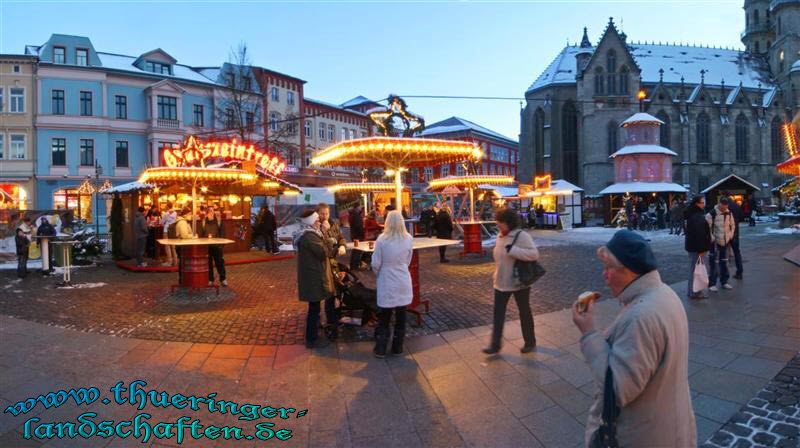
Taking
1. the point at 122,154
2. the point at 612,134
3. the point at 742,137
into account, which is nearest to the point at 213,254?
the point at 122,154

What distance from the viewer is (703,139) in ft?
161

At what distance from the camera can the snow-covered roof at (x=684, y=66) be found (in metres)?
51.7

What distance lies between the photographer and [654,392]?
1861 mm

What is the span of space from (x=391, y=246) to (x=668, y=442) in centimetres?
366

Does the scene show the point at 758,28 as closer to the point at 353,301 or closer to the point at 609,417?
the point at 353,301

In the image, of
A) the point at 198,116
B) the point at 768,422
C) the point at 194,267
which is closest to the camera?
the point at 768,422

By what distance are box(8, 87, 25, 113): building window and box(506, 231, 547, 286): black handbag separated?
1622 inches

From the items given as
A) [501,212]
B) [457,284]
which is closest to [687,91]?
[457,284]

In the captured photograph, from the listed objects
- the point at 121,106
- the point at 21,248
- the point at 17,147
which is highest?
the point at 121,106

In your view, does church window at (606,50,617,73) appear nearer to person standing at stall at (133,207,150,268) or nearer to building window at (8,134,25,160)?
person standing at stall at (133,207,150,268)

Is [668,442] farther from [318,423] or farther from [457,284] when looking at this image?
[457,284]

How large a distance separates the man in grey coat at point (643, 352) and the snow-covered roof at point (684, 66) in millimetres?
51821

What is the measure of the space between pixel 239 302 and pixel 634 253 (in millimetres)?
7942

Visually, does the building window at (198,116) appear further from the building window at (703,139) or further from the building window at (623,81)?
the building window at (703,139)
